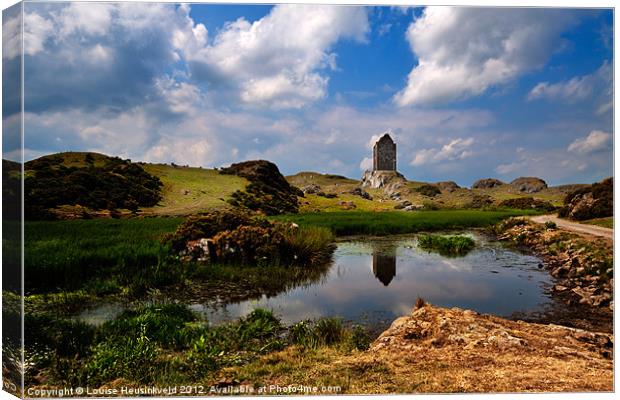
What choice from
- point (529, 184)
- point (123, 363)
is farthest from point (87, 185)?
point (529, 184)

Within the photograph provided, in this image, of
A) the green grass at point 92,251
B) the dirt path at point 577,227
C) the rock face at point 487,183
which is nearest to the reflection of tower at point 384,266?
the rock face at point 487,183

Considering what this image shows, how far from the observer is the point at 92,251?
4.94m

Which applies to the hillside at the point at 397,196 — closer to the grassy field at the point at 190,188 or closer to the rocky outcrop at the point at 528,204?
the rocky outcrop at the point at 528,204

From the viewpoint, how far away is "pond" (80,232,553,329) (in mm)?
5258

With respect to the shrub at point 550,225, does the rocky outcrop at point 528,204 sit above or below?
above

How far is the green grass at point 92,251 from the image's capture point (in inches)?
180

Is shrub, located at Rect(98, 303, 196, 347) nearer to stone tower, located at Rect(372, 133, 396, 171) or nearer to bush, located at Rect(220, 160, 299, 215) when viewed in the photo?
bush, located at Rect(220, 160, 299, 215)

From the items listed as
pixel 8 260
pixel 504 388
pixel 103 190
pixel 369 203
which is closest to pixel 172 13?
pixel 103 190

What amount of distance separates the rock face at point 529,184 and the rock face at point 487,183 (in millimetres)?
231

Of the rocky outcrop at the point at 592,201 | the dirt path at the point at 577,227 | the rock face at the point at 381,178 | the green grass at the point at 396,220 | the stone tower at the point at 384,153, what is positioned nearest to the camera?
the rocky outcrop at the point at 592,201

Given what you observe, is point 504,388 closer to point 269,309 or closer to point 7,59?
point 269,309

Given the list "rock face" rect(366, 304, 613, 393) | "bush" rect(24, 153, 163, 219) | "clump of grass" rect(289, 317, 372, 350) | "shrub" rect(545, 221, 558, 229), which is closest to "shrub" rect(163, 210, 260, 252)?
"bush" rect(24, 153, 163, 219)

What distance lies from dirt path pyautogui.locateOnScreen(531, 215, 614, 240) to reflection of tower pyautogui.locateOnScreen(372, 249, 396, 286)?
2.79 meters

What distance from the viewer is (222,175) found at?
549cm
